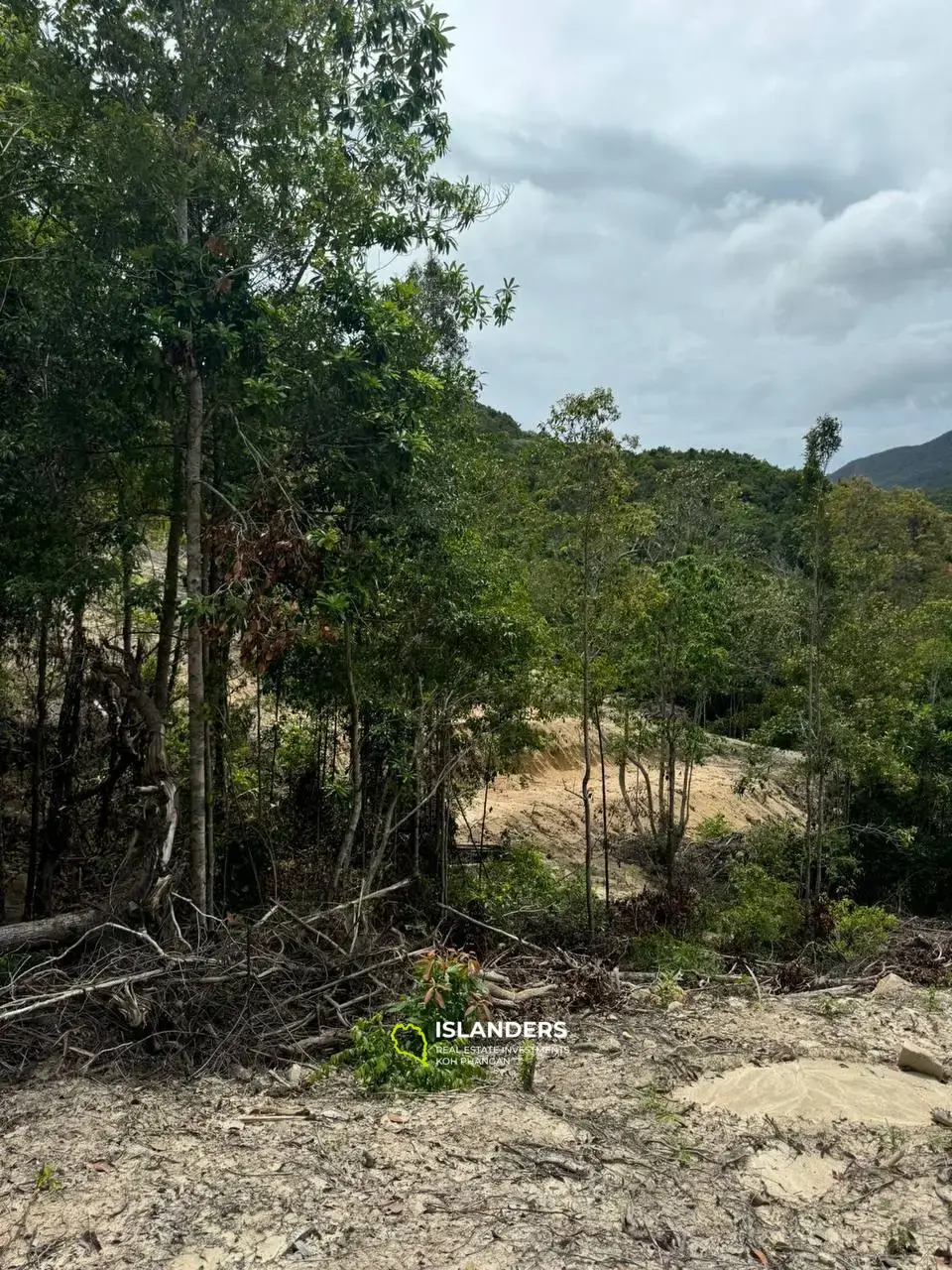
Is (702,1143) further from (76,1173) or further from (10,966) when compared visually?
(10,966)

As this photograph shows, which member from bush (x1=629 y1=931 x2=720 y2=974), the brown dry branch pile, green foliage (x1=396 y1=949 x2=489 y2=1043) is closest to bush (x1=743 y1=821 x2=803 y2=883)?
bush (x1=629 y1=931 x2=720 y2=974)

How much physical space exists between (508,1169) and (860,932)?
666cm

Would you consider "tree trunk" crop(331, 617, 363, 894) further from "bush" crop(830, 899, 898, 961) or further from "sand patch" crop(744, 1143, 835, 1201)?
"bush" crop(830, 899, 898, 961)

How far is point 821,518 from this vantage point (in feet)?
35.7

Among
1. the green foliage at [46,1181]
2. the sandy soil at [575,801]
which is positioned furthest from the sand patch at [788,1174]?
the sandy soil at [575,801]

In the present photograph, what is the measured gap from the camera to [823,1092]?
14.6 feet

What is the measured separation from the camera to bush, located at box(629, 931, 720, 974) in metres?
7.71

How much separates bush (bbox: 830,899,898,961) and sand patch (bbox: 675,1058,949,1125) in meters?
3.87

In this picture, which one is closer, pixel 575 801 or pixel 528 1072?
pixel 528 1072

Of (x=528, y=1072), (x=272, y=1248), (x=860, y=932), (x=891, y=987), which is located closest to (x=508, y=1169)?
(x=528, y=1072)

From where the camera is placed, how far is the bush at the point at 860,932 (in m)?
8.42

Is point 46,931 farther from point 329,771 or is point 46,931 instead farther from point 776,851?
point 776,851

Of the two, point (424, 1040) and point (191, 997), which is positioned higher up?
point (191, 997)

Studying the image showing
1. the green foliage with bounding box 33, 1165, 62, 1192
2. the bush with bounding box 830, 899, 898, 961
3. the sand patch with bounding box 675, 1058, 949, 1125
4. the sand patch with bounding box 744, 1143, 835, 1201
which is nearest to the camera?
the green foliage with bounding box 33, 1165, 62, 1192
